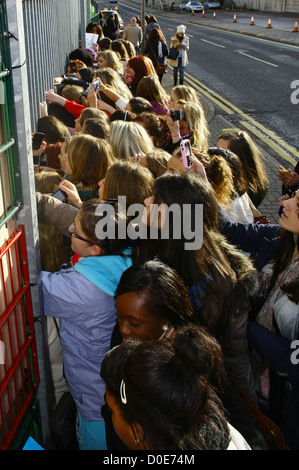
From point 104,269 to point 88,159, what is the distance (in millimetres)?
1433

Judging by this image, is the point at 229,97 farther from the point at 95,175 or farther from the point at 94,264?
the point at 94,264

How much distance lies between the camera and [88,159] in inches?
147

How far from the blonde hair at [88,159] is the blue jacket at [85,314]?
133cm

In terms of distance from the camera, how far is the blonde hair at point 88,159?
147 inches

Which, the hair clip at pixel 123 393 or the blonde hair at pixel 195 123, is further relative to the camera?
the blonde hair at pixel 195 123

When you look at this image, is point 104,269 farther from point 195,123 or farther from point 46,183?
point 195,123

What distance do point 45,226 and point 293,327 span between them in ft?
4.95

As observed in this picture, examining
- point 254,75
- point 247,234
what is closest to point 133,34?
point 254,75

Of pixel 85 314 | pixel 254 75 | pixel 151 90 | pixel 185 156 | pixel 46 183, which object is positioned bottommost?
pixel 254 75

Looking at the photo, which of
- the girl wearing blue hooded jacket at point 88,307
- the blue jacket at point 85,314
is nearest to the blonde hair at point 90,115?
the girl wearing blue hooded jacket at point 88,307

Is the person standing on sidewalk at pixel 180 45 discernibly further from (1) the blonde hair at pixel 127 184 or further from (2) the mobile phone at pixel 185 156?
(1) the blonde hair at pixel 127 184

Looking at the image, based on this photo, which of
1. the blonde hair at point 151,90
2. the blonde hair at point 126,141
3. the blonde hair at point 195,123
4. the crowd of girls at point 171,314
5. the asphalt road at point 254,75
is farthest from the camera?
the asphalt road at point 254,75

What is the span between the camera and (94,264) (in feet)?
8.16

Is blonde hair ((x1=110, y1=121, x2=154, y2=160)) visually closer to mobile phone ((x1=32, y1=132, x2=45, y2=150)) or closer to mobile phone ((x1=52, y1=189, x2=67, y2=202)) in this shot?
mobile phone ((x1=32, y1=132, x2=45, y2=150))
